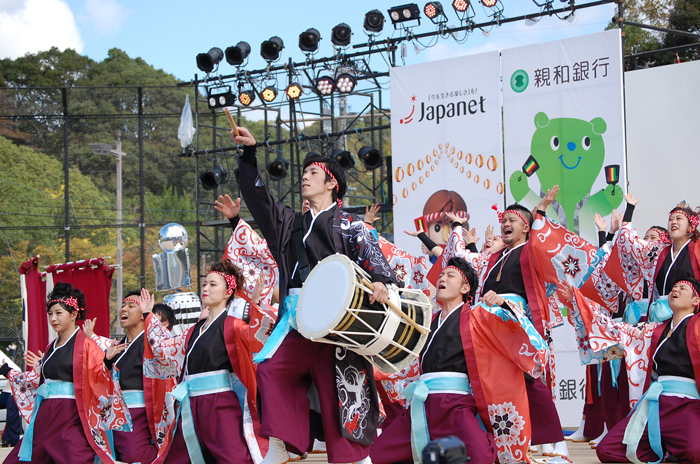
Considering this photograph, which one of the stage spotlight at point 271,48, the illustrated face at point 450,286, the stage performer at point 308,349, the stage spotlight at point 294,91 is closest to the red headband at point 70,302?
the stage performer at point 308,349

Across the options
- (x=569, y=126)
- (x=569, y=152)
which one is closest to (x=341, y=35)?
(x=569, y=126)

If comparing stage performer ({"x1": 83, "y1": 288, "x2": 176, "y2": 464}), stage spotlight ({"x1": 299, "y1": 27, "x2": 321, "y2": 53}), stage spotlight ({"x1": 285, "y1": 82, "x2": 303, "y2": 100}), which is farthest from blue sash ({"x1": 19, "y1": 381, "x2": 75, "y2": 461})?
stage spotlight ({"x1": 299, "y1": 27, "x2": 321, "y2": 53})

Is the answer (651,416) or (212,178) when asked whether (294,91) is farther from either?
(651,416)

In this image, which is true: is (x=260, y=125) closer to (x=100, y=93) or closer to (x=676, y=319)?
(x=100, y=93)

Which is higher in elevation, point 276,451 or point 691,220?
point 691,220

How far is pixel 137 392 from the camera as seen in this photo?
16.6 feet

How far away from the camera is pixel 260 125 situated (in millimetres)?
22922

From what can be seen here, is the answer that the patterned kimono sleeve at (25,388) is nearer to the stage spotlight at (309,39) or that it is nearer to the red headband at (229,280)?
the red headband at (229,280)

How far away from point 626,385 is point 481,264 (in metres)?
1.26

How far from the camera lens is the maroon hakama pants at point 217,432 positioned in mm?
3816

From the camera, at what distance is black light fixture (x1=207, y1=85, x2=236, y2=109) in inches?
406

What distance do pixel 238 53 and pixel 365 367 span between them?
23.9 ft

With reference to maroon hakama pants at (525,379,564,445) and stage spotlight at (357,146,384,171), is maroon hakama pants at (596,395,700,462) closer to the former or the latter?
maroon hakama pants at (525,379,564,445)

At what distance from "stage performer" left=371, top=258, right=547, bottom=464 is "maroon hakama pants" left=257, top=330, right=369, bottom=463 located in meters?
0.33
